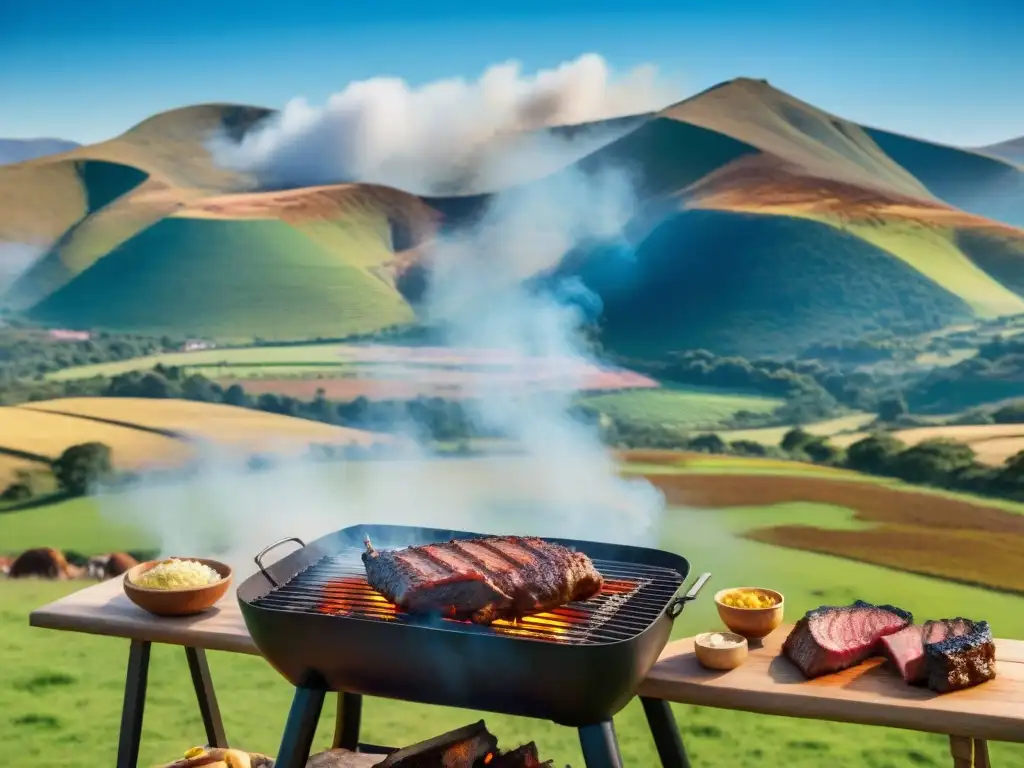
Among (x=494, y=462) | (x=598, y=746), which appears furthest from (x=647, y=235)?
(x=598, y=746)

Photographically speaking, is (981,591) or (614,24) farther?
(614,24)

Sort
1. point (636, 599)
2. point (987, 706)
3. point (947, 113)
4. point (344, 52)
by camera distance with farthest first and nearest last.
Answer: point (344, 52)
point (947, 113)
point (636, 599)
point (987, 706)

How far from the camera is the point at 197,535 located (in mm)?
→ 7090

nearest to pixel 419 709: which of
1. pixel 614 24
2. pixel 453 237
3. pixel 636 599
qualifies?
pixel 636 599

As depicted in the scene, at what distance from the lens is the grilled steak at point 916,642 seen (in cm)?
266

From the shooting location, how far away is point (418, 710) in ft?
16.1

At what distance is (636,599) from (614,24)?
456 centimetres

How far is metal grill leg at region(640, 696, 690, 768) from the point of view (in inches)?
114

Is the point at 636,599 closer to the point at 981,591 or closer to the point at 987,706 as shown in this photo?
the point at 987,706

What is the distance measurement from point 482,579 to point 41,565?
4.96 m

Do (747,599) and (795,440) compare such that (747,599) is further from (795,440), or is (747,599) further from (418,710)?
(795,440)

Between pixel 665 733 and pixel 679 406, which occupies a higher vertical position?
pixel 679 406

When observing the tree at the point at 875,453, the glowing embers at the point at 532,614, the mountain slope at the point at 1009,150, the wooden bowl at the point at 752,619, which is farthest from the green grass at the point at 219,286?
the wooden bowl at the point at 752,619

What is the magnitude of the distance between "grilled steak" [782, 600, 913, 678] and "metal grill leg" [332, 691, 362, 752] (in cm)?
149
